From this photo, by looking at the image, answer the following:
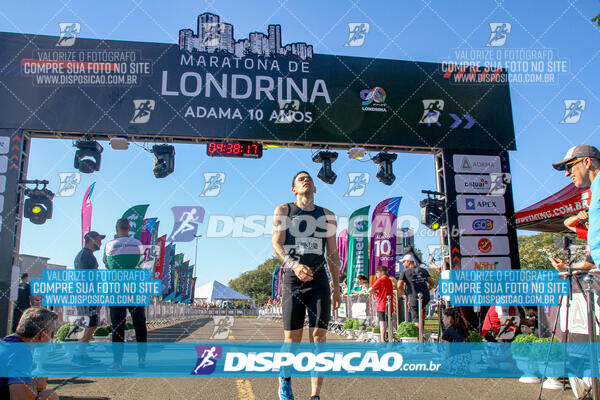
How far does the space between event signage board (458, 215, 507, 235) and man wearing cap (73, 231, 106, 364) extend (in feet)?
29.0

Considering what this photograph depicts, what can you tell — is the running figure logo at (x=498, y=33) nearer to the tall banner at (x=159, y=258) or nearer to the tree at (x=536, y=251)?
the tall banner at (x=159, y=258)

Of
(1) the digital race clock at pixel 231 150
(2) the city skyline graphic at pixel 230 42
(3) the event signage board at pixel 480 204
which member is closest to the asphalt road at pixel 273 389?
(3) the event signage board at pixel 480 204

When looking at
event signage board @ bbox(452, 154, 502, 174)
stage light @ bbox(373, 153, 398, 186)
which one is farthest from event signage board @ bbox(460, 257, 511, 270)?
stage light @ bbox(373, 153, 398, 186)

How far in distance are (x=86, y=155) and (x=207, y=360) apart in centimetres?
752

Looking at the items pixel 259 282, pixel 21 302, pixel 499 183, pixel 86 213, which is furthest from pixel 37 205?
pixel 259 282

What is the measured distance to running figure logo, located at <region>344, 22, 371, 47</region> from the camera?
11.5 m

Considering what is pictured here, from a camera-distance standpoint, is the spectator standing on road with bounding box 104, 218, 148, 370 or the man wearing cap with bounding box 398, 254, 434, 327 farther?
the man wearing cap with bounding box 398, 254, 434, 327

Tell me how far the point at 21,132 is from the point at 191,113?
4.11 meters

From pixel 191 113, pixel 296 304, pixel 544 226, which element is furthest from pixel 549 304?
pixel 191 113

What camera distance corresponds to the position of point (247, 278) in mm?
104438

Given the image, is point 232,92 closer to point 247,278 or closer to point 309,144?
point 309,144

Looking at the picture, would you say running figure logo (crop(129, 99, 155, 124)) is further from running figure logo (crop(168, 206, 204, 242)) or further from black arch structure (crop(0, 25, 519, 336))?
running figure logo (crop(168, 206, 204, 242))

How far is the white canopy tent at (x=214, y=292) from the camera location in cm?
4556

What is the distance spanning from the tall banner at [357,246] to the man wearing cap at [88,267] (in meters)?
11.5
